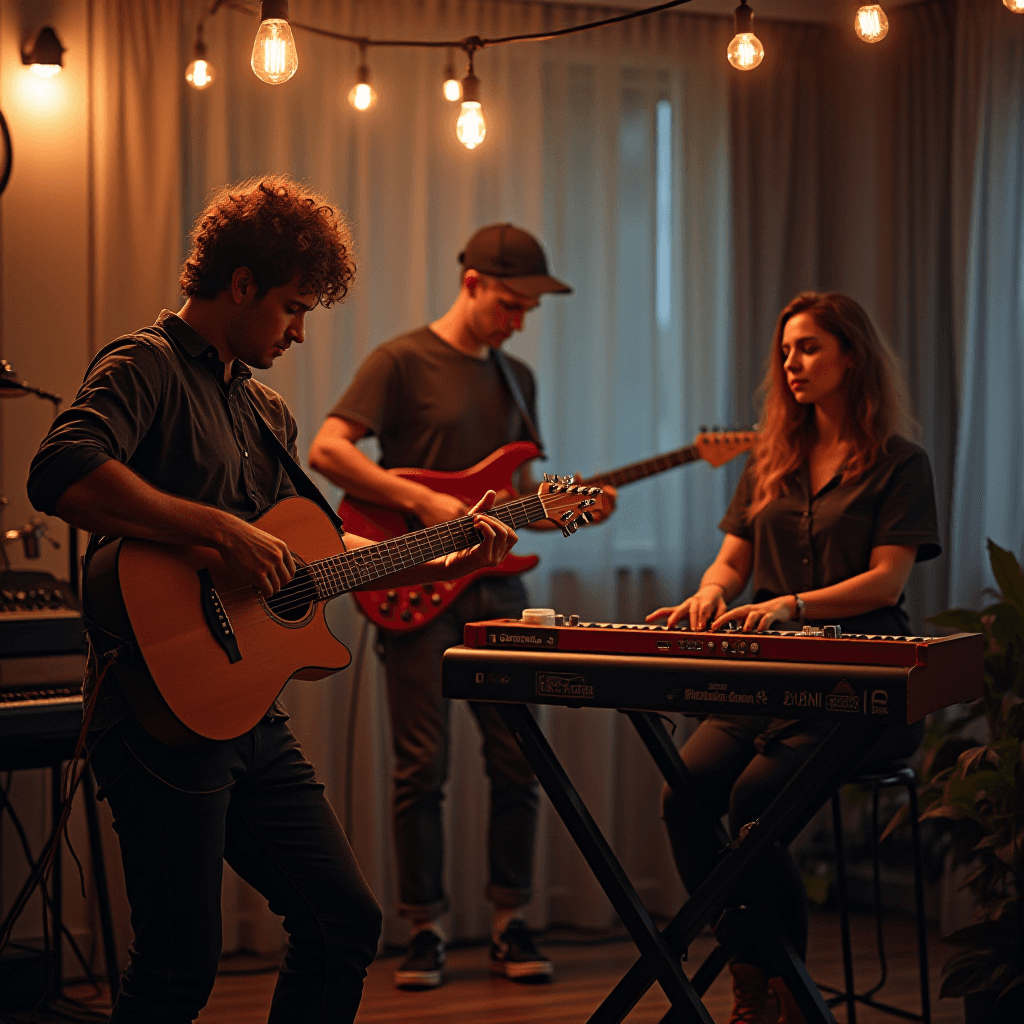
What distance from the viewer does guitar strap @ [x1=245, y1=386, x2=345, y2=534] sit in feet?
6.64

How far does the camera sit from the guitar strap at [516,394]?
3.42 m

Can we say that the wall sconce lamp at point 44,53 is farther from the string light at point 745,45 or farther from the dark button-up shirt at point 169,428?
the string light at point 745,45

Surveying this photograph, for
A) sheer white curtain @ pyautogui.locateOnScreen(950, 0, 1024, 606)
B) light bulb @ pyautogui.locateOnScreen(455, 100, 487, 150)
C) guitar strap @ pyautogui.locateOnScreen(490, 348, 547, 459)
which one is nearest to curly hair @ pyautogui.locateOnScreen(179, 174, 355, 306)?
light bulb @ pyautogui.locateOnScreen(455, 100, 487, 150)

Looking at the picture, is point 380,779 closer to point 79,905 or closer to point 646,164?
point 79,905

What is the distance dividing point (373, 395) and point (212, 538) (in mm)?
1544

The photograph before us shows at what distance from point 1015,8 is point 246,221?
153 cm

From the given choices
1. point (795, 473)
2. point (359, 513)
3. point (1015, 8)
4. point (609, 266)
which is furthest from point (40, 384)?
point (1015, 8)

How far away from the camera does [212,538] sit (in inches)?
70.4

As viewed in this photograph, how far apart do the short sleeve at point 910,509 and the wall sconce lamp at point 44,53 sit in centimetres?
239

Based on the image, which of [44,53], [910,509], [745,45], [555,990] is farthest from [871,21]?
[555,990]

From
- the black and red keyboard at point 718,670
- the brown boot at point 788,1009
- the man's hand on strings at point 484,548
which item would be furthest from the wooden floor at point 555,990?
the man's hand on strings at point 484,548

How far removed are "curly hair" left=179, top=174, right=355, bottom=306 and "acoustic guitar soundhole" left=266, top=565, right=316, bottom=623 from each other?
A: 0.44 metres

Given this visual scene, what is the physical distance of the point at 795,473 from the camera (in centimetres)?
288

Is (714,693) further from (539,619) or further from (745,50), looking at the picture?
(745,50)
